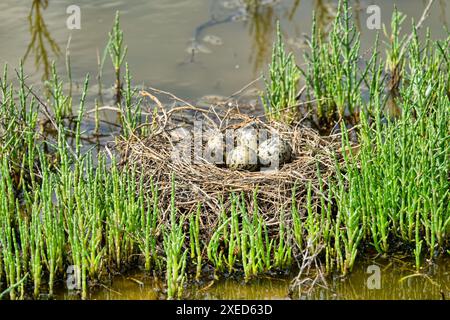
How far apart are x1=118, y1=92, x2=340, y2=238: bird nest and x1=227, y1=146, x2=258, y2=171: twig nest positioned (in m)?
0.06

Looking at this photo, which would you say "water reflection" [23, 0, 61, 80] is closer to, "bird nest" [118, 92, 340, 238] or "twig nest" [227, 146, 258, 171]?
"bird nest" [118, 92, 340, 238]

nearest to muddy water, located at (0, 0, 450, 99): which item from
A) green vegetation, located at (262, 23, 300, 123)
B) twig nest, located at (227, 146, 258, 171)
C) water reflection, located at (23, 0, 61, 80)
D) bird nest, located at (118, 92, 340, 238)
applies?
water reflection, located at (23, 0, 61, 80)

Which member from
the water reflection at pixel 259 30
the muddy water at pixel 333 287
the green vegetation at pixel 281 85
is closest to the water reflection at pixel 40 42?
the water reflection at pixel 259 30

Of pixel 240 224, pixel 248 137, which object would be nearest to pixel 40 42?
pixel 248 137

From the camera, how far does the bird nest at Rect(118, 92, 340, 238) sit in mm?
5074

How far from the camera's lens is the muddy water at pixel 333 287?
458 cm

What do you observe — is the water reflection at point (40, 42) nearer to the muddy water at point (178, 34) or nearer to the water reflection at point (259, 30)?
the muddy water at point (178, 34)

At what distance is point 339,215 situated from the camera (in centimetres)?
465

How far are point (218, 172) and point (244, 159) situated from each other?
0.20 metres

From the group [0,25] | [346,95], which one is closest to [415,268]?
[346,95]

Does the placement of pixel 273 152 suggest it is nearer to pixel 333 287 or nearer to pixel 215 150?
pixel 215 150

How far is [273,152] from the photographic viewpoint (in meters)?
5.33
